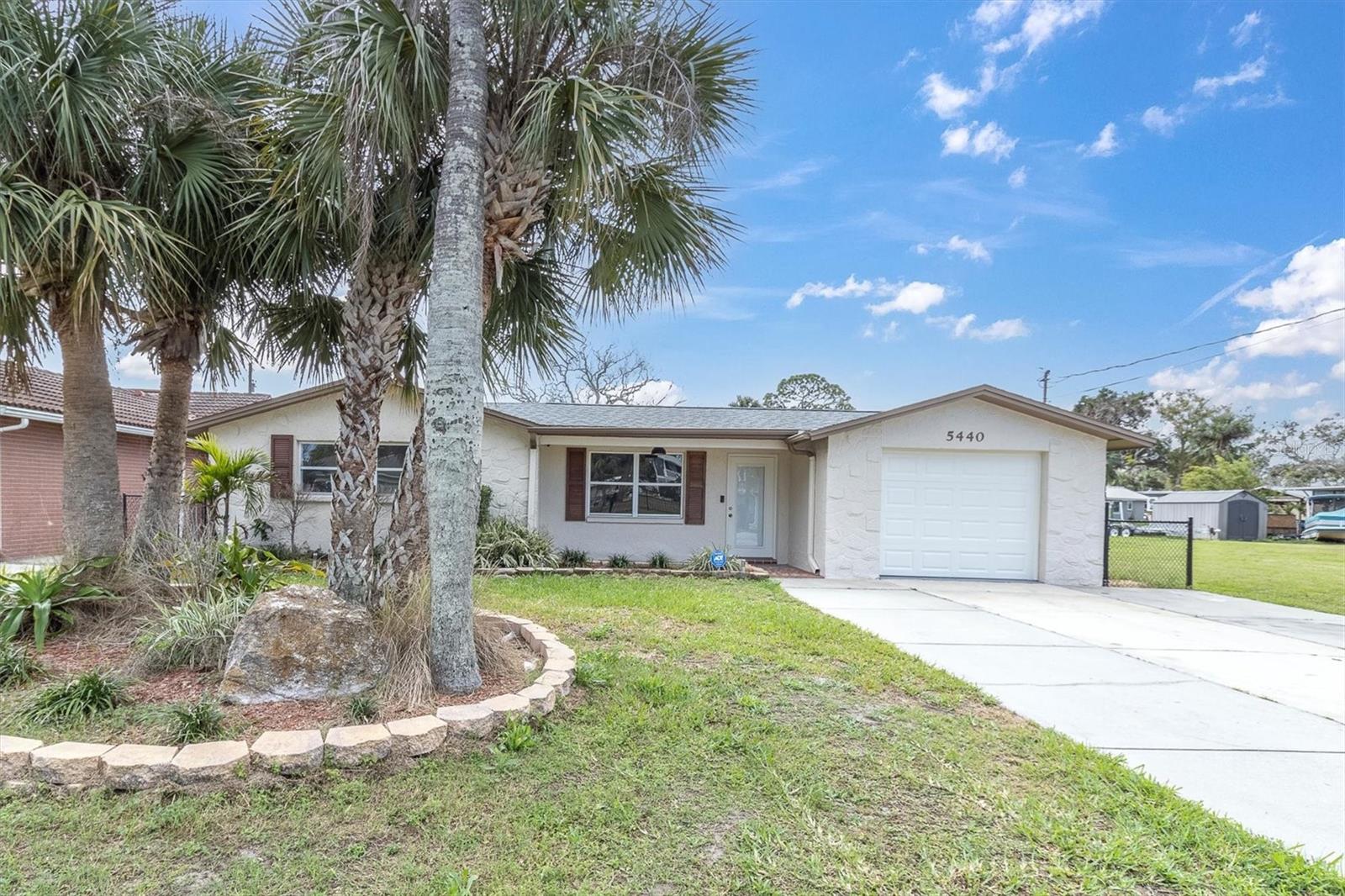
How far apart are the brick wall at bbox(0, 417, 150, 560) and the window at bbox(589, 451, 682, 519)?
8.72 metres

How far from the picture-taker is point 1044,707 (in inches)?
172

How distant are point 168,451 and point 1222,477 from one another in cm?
4563

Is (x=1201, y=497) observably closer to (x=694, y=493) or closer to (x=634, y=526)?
(x=694, y=493)

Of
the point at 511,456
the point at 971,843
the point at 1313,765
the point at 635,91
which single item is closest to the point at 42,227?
the point at 635,91

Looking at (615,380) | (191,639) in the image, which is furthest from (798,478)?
(615,380)

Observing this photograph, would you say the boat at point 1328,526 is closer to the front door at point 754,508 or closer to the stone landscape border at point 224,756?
the front door at point 754,508

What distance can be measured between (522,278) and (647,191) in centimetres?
152

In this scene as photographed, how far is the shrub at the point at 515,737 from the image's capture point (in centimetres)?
334

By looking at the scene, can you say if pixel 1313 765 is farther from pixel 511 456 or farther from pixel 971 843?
pixel 511 456

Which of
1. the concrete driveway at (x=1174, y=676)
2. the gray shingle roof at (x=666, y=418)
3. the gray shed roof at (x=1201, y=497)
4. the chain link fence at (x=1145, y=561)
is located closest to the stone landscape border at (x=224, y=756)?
the concrete driveway at (x=1174, y=676)

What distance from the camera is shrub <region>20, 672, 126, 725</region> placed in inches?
130

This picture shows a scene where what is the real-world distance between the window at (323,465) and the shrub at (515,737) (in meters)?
9.10

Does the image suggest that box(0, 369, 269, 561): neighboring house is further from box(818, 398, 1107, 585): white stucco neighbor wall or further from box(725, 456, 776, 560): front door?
box(818, 398, 1107, 585): white stucco neighbor wall

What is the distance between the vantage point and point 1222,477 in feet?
112
